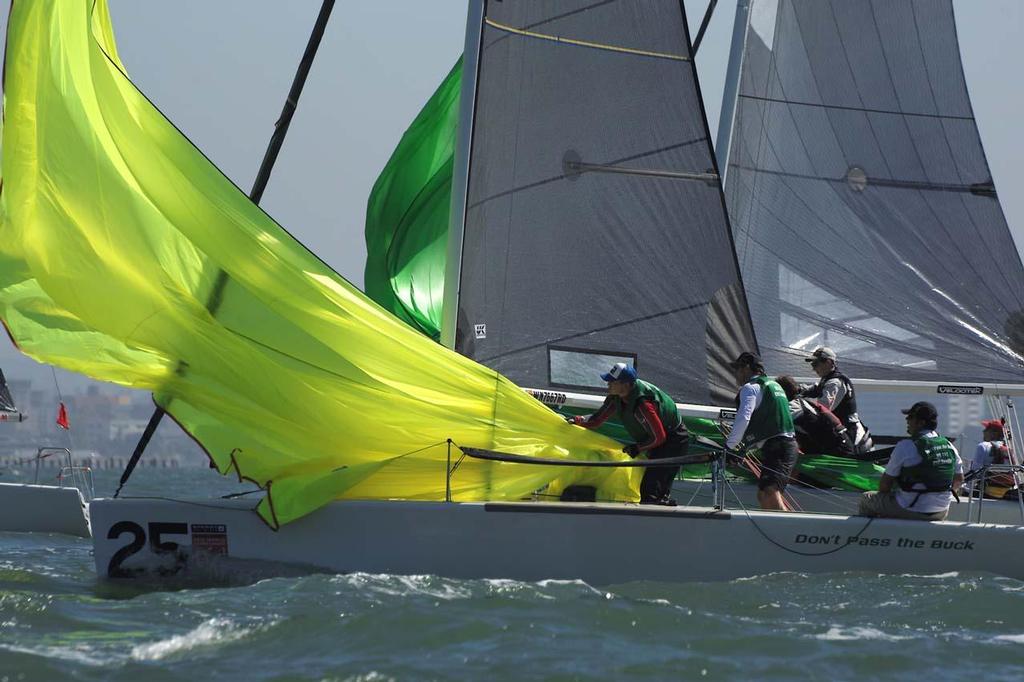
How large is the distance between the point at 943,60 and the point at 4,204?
8.81m

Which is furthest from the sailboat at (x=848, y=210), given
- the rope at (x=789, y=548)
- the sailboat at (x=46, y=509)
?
the rope at (x=789, y=548)

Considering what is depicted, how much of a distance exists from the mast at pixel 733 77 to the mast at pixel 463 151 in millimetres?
3927

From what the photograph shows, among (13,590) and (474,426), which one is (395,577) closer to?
(474,426)

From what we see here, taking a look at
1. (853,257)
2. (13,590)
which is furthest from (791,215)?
(13,590)

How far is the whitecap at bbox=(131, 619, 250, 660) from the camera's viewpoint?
675 cm

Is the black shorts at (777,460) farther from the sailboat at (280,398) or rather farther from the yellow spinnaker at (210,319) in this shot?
the yellow spinnaker at (210,319)

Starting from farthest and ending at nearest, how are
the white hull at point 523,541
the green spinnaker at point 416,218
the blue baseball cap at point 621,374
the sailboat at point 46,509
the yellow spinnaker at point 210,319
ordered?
the sailboat at point 46,509, the green spinnaker at point 416,218, the blue baseball cap at point 621,374, the yellow spinnaker at point 210,319, the white hull at point 523,541

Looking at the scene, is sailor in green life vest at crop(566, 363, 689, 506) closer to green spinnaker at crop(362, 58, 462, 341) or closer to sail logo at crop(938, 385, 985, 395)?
sail logo at crop(938, 385, 985, 395)

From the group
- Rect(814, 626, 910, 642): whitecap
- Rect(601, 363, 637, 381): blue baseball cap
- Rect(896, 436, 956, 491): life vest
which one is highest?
Rect(601, 363, 637, 381): blue baseball cap

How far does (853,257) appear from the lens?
1359 cm

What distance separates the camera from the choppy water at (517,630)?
6.58 m

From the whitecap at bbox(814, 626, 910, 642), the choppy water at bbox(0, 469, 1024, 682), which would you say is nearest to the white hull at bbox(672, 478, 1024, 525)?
the choppy water at bbox(0, 469, 1024, 682)

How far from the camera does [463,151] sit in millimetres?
10422

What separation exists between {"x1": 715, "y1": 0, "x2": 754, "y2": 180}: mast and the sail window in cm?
379
